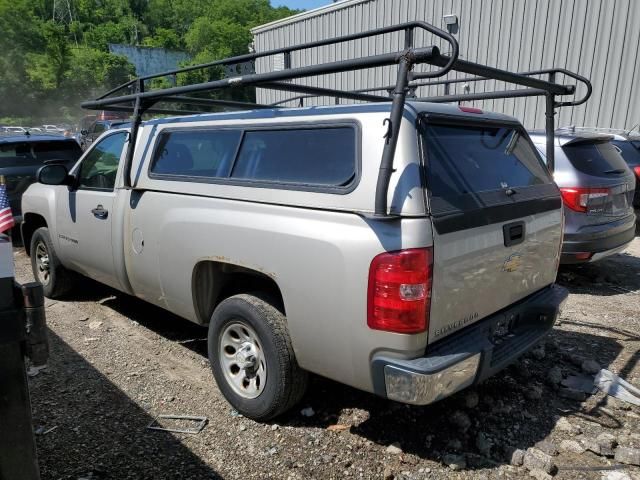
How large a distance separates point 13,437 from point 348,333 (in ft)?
4.83

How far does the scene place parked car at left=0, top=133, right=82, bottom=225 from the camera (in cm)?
802

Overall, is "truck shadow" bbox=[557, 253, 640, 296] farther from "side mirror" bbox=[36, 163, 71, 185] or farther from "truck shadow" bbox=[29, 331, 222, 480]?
"side mirror" bbox=[36, 163, 71, 185]

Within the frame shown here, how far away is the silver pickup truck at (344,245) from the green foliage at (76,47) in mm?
29091

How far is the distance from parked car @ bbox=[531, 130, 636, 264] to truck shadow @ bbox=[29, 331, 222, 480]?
173 inches

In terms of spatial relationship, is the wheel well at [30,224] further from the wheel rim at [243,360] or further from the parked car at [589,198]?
the parked car at [589,198]

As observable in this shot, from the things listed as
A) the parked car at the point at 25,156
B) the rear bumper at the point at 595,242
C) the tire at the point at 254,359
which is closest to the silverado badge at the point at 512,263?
the tire at the point at 254,359

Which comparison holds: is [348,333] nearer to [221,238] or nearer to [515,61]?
[221,238]

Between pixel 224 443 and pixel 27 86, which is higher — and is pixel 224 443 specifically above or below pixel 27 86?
below

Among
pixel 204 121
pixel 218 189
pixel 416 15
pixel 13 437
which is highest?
pixel 416 15

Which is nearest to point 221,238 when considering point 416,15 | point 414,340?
point 414,340

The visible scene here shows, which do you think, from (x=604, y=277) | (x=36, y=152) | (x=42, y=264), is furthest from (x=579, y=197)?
(x=36, y=152)

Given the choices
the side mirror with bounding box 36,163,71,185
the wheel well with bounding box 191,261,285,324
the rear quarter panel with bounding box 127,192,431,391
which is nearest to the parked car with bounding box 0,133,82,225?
the side mirror with bounding box 36,163,71,185

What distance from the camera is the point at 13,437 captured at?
1908mm

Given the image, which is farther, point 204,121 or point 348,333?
point 204,121
